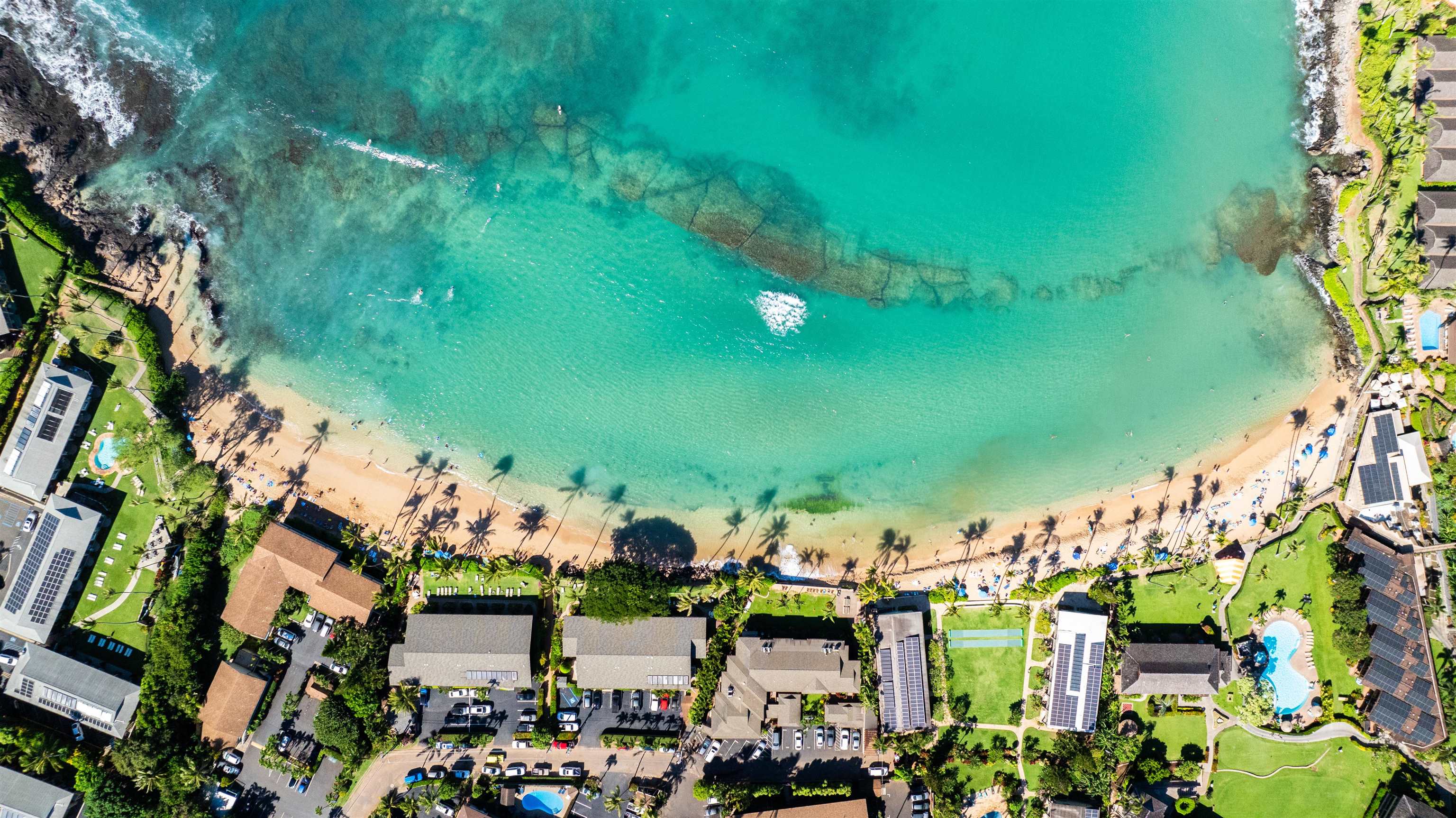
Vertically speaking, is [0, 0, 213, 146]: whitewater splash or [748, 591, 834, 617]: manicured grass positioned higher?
[0, 0, 213, 146]: whitewater splash

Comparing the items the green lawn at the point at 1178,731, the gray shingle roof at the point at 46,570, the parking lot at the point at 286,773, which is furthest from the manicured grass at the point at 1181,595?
the gray shingle roof at the point at 46,570

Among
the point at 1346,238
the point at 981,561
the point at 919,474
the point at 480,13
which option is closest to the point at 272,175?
the point at 480,13

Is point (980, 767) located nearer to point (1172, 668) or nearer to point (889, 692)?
point (889, 692)

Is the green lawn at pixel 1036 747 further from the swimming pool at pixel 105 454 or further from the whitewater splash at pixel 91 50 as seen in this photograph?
the whitewater splash at pixel 91 50

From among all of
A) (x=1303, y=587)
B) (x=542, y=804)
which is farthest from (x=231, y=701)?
(x=1303, y=587)

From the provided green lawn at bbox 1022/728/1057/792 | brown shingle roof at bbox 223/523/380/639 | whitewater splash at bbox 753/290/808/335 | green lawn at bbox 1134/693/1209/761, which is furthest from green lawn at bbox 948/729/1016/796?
brown shingle roof at bbox 223/523/380/639

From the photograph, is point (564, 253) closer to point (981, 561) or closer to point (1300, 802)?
point (981, 561)

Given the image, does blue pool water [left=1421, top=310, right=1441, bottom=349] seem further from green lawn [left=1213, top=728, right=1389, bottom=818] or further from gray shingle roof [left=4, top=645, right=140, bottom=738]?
gray shingle roof [left=4, top=645, right=140, bottom=738]
